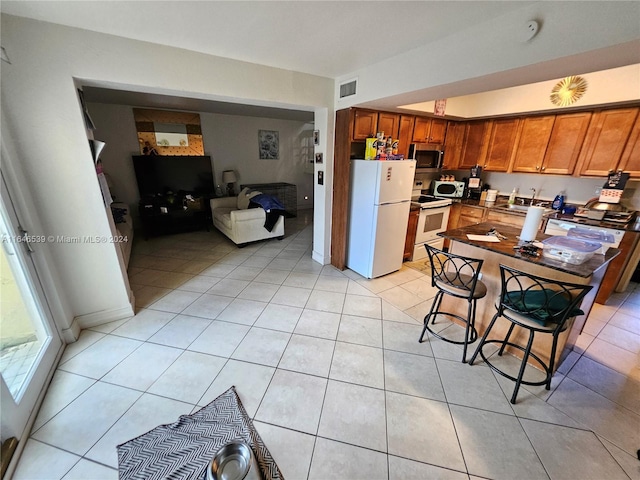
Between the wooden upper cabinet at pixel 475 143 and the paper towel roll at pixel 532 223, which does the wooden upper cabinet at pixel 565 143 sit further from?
the paper towel roll at pixel 532 223

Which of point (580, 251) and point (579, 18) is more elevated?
point (579, 18)

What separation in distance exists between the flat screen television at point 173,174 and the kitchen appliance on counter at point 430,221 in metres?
4.35

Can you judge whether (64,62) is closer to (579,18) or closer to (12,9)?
(12,9)

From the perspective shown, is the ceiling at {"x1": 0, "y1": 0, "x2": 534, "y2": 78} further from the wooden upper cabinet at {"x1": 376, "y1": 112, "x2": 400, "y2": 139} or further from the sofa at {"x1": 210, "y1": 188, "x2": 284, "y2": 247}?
the sofa at {"x1": 210, "y1": 188, "x2": 284, "y2": 247}

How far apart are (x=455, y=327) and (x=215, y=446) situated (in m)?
2.14

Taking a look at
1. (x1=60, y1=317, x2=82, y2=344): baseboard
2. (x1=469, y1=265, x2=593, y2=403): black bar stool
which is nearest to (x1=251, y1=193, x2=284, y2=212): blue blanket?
(x1=60, y1=317, x2=82, y2=344): baseboard

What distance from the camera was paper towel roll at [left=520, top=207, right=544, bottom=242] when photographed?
6.54 ft

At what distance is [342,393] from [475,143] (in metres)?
4.04

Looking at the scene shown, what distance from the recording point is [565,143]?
10.1 feet

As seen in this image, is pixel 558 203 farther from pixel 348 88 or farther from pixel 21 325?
pixel 21 325

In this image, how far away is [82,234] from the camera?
2.10 m

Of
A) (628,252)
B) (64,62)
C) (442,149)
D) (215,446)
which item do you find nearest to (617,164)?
(628,252)

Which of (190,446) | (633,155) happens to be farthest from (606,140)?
(190,446)

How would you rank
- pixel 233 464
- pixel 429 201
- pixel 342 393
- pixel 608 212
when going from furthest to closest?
1. pixel 429 201
2. pixel 608 212
3. pixel 342 393
4. pixel 233 464
